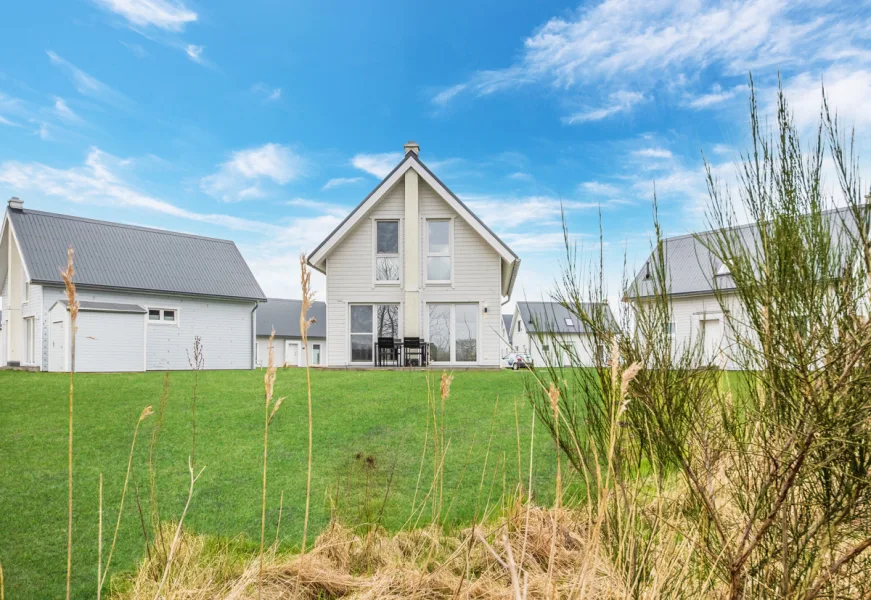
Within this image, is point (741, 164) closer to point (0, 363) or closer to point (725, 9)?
point (725, 9)

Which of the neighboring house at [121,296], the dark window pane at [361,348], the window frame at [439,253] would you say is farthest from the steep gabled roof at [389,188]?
the neighboring house at [121,296]

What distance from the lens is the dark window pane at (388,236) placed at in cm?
1534

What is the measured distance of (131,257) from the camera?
19.0 meters

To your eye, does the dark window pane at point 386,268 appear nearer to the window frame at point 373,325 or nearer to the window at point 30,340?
the window frame at point 373,325

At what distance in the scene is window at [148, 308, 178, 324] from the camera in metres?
18.6

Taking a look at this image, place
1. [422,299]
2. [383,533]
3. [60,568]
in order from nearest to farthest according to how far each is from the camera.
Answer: [60,568]
[383,533]
[422,299]

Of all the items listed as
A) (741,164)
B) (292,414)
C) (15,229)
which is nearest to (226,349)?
(15,229)

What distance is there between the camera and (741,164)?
183cm

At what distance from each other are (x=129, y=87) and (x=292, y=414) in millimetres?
8943

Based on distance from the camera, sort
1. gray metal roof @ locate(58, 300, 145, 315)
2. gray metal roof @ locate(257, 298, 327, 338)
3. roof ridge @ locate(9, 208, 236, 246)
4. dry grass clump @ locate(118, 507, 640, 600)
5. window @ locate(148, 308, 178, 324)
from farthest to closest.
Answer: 1. gray metal roof @ locate(257, 298, 327, 338)
2. window @ locate(148, 308, 178, 324)
3. roof ridge @ locate(9, 208, 236, 246)
4. gray metal roof @ locate(58, 300, 145, 315)
5. dry grass clump @ locate(118, 507, 640, 600)

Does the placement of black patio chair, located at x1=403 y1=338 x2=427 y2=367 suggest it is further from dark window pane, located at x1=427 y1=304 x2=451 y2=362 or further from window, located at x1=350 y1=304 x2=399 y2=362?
window, located at x1=350 y1=304 x2=399 y2=362

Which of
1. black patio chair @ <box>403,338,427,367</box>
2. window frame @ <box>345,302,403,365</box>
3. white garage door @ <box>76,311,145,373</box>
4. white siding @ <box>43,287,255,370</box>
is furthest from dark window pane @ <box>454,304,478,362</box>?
white garage door @ <box>76,311,145,373</box>

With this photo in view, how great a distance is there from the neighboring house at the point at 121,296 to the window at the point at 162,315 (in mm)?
40

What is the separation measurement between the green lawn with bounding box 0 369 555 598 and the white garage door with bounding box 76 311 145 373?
808 centimetres
